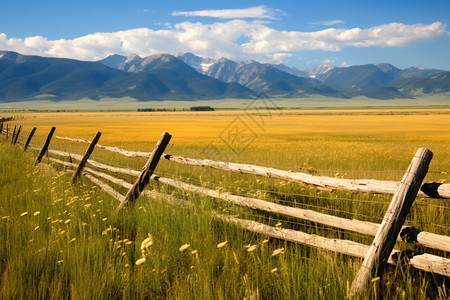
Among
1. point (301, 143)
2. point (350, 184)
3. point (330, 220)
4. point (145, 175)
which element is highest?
point (350, 184)

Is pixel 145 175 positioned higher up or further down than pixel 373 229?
higher up

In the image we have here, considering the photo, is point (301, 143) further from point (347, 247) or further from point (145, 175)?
point (347, 247)

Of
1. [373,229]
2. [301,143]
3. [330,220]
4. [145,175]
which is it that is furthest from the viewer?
[301,143]

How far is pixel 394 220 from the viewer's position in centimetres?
288

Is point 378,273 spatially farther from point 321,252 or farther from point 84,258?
point 84,258

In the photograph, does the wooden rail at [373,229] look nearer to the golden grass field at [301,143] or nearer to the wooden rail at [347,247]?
the wooden rail at [347,247]

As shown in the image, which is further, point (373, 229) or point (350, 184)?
point (350, 184)

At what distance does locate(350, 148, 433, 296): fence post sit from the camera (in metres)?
2.83

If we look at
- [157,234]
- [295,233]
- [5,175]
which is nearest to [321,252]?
[295,233]

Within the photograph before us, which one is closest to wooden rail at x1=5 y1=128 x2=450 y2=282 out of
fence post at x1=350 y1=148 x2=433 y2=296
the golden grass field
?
fence post at x1=350 y1=148 x2=433 y2=296

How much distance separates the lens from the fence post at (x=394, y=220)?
9.30 ft

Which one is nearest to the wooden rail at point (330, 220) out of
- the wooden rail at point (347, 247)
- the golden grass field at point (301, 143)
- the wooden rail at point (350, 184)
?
the wooden rail at point (347, 247)

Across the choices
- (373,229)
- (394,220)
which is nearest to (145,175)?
(373,229)

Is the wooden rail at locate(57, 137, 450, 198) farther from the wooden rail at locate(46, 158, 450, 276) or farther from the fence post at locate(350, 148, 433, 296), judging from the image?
the wooden rail at locate(46, 158, 450, 276)
